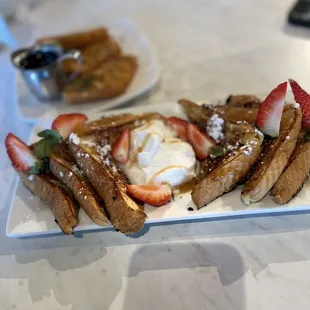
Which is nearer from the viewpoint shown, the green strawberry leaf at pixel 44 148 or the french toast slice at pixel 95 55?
the green strawberry leaf at pixel 44 148

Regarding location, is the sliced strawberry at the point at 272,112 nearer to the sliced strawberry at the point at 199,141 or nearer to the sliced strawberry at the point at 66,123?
the sliced strawberry at the point at 199,141

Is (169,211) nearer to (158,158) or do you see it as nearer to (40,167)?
(158,158)

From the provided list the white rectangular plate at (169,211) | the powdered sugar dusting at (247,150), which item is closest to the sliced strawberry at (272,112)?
the powdered sugar dusting at (247,150)

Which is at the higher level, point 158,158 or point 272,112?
point 272,112

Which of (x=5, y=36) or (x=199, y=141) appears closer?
(x=199, y=141)

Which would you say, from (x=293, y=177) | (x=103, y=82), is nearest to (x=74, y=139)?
(x=103, y=82)

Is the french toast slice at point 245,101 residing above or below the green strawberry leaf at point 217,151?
above

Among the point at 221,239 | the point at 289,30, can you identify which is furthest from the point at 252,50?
the point at 221,239
